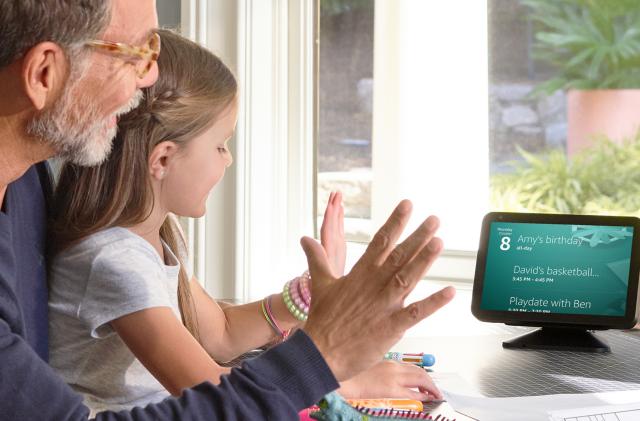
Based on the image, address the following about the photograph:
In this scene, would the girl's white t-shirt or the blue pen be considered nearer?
the girl's white t-shirt

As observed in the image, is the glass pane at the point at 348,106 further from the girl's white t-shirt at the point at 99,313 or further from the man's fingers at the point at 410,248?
the man's fingers at the point at 410,248

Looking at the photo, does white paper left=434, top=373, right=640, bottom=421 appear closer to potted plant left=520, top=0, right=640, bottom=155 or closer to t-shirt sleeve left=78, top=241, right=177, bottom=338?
t-shirt sleeve left=78, top=241, right=177, bottom=338

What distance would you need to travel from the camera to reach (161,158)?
1492mm

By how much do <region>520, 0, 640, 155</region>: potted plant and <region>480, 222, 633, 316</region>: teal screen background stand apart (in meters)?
0.67

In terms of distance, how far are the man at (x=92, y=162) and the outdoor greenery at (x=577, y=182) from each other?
1.38m

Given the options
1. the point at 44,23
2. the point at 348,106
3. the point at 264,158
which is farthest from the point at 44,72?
the point at 348,106

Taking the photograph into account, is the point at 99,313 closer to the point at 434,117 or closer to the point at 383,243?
the point at 383,243

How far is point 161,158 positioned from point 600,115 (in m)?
1.32

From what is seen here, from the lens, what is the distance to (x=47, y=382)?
1.01 meters

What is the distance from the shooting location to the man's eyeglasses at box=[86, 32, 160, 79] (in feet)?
3.64

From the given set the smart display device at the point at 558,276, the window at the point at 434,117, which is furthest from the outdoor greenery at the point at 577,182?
the smart display device at the point at 558,276

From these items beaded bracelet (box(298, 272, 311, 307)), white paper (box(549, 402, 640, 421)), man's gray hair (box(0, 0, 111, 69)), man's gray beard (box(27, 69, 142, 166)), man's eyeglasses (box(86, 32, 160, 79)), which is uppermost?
man's gray hair (box(0, 0, 111, 69))

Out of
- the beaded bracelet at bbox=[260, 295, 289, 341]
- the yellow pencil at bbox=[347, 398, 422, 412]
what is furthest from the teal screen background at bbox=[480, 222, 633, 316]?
the yellow pencil at bbox=[347, 398, 422, 412]

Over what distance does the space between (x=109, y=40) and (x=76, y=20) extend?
0.22ft
